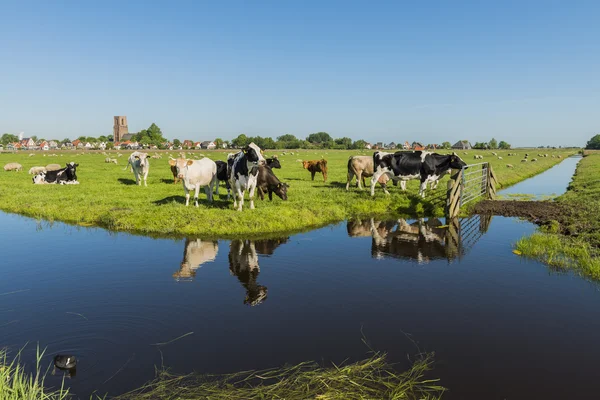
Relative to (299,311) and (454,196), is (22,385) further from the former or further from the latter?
(454,196)

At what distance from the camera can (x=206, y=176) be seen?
16.5 meters

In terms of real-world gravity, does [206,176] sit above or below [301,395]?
above

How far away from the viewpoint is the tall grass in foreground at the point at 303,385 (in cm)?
455

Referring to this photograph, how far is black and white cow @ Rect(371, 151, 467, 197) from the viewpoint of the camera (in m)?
18.3

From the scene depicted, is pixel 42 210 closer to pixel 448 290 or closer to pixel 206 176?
pixel 206 176

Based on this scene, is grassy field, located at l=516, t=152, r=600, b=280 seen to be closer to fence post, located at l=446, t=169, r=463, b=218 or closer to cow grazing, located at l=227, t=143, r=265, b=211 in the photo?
fence post, located at l=446, t=169, r=463, b=218

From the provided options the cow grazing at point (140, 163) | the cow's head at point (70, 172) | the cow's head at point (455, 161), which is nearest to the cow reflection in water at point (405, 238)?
the cow's head at point (455, 161)

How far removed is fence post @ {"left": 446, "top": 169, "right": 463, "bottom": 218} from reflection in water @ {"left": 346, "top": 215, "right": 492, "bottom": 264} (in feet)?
1.17

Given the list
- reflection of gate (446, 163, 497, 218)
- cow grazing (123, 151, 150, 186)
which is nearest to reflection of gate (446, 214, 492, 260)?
reflection of gate (446, 163, 497, 218)

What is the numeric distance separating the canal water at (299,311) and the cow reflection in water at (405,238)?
0.36 ft

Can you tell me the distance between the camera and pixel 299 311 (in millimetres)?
6914

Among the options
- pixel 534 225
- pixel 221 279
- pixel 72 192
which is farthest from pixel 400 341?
pixel 72 192

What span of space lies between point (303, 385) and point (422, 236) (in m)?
9.15

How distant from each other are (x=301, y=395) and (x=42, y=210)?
16.6 m
